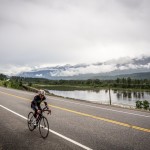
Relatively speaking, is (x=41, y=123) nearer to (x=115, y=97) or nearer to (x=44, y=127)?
(x=44, y=127)

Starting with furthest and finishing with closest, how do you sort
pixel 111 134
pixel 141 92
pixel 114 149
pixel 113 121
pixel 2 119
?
1. pixel 141 92
2. pixel 2 119
3. pixel 113 121
4. pixel 111 134
5. pixel 114 149

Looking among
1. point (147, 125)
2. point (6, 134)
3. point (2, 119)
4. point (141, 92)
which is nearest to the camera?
point (6, 134)

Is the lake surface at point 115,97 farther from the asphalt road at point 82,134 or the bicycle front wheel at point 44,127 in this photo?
the bicycle front wheel at point 44,127

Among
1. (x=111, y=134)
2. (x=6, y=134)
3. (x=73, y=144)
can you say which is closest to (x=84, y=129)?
(x=111, y=134)

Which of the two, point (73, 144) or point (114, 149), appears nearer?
point (114, 149)

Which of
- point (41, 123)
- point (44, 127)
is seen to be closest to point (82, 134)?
point (44, 127)

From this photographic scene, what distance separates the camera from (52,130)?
8.92 metres

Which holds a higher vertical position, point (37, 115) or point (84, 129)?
point (37, 115)

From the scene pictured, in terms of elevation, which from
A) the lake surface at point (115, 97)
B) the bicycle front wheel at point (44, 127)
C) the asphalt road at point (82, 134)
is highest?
the bicycle front wheel at point (44, 127)

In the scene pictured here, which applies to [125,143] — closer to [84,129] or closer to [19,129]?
[84,129]

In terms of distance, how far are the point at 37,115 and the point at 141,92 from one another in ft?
424

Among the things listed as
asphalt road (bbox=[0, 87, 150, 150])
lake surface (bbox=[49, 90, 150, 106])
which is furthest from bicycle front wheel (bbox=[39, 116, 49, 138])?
lake surface (bbox=[49, 90, 150, 106])

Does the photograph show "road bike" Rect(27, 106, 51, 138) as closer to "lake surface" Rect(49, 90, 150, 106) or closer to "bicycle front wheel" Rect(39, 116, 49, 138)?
"bicycle front wheel" Rect(39, 116, 49, 138)

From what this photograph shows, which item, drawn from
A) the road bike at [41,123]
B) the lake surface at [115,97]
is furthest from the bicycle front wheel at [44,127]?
the lake surface at [115,97]
